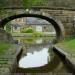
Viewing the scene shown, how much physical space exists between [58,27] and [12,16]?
395 cm

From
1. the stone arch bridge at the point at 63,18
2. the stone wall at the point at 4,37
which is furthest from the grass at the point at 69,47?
the stone arch bridge at the point at 63,18

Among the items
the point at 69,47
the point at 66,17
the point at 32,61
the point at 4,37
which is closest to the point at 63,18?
the point at 66,17

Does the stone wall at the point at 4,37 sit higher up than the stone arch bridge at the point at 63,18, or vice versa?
the stone arch bridge at the point at 63,18

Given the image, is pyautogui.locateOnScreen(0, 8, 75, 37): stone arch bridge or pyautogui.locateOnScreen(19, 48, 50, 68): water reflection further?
pyautogui.locateOnScreen(0, 8, 75, 37): stone arch bridge

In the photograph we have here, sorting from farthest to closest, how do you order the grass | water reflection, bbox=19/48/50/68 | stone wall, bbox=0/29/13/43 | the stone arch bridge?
the stone arch bridge
stone wall, bbox=0/29/13/43
the grass
water reflection, bbox=19/48/50/68

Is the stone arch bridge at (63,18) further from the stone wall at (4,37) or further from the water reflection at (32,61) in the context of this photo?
the water reflection at (32,61)

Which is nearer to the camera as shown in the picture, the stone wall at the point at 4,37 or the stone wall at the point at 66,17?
the stone wall at the point at 4,37

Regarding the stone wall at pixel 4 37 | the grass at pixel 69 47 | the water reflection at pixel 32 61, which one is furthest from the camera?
the stone wall at pixel 4 37

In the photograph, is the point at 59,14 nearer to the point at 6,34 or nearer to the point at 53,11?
the point at 53,11

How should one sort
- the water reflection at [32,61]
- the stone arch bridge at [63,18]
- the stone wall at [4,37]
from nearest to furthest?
1. the water reflection at [32,61]
2. the stone wall at [4,37]
3. the stone arch bridge at [63,18]

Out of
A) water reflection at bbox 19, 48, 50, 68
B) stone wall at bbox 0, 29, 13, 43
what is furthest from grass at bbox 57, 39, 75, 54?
stone wall at bbox 0, 29, 13, 43

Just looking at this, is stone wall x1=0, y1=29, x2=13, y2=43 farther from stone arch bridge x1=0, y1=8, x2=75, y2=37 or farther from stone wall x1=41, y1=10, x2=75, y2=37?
stone wall x1=41, y1=10, x2=75, y2=37

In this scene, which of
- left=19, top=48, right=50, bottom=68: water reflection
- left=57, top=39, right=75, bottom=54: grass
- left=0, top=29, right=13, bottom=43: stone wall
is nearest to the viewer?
left=19, top=48, right=50, bottom=68: water reflection

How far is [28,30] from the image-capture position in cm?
6144
